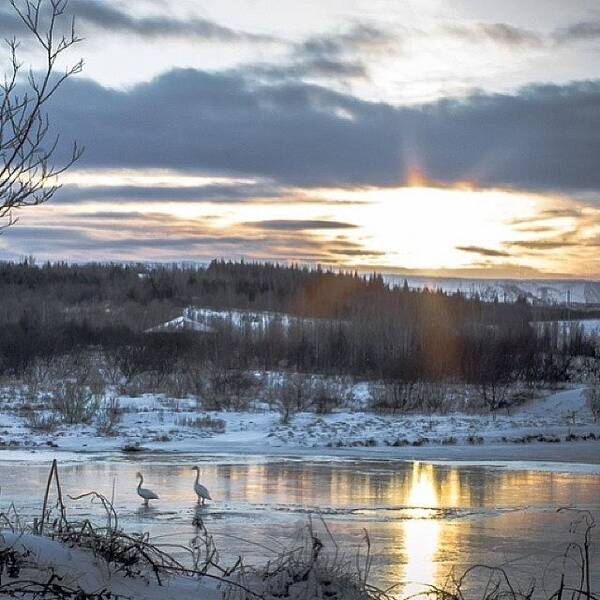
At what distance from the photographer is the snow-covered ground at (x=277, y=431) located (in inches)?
984

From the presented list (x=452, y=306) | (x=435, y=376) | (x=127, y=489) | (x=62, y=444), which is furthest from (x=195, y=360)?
(x=452, y=306)

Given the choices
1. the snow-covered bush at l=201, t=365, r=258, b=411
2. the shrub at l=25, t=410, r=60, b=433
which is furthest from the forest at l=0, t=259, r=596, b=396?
the shrub at l=25, t=410, r=60, b=433

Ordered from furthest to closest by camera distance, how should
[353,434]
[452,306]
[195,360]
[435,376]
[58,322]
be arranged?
[452,306] → [58,322] → [195,360] → [435,376] → [353,434]

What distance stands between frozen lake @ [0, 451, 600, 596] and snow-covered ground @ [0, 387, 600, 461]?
126 inches

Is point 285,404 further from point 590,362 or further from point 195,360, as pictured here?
point 590,362

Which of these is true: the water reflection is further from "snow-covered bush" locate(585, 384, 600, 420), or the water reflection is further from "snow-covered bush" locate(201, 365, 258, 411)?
"snow-covered bush" locate(585, 384, 600, 420)

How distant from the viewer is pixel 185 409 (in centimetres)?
3284

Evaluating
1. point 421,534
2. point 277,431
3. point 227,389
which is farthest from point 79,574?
point 227,389

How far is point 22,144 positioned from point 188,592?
274cm

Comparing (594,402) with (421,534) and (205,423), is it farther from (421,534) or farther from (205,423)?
(421,534)

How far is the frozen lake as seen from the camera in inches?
419

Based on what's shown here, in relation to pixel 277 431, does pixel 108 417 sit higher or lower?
higher

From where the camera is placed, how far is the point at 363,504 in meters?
14.8

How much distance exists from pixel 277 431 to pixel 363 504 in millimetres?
13714
